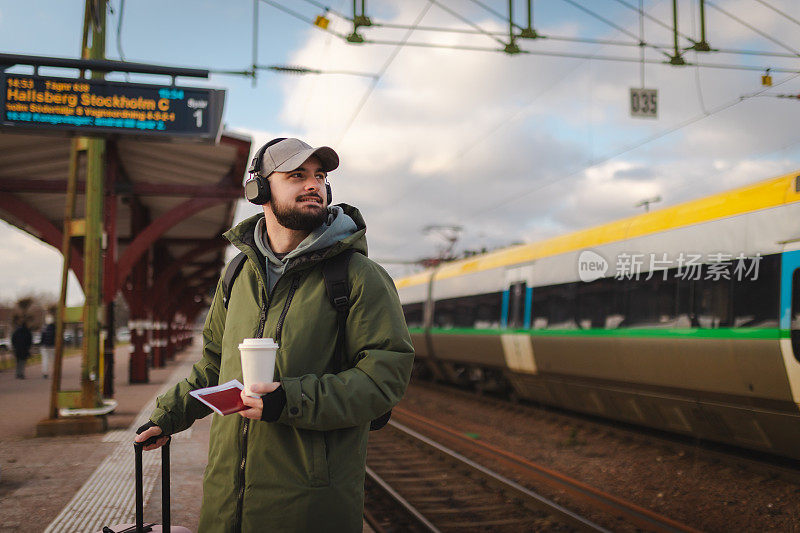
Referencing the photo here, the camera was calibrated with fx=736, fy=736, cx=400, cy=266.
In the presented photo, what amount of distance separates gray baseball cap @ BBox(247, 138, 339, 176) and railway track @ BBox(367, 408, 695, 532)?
4.02m

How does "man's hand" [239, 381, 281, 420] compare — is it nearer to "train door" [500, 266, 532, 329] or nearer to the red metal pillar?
the red metal pillar

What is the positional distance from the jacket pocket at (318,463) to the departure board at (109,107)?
7.45 m

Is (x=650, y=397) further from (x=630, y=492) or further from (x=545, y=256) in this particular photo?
(x=545, y=256)

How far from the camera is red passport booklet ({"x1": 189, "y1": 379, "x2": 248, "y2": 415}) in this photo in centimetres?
192

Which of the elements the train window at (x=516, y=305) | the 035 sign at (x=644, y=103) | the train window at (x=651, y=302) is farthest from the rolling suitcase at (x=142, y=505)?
the 035 sign at (x=644, y=103)

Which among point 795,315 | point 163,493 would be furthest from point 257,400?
point 795,315

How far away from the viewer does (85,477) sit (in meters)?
6.64

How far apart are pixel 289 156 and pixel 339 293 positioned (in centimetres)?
49

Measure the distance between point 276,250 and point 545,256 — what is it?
31.3ft

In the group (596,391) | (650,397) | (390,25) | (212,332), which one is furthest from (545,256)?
(212,332)

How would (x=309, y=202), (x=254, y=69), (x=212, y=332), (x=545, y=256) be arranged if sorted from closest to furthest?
(x=309, y=202) < (x=212, y=332) < (x=254, y=69) < (x=545, y=256)

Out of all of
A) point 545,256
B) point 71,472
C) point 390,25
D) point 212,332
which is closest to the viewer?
point 212,332

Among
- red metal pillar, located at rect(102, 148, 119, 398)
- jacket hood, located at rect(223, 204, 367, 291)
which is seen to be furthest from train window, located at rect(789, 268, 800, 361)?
red metal pillar, located at rect(102, 148, 119, 398)

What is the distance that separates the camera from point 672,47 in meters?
8.59
